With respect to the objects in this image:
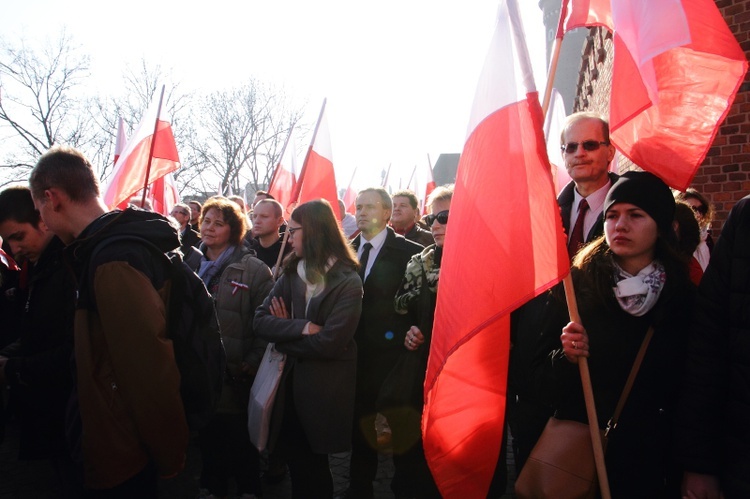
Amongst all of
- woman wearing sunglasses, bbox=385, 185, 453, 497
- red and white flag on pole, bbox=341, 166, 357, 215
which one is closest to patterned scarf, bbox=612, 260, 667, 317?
woman wearing sunglasses, bbox=385, 185, 453, 497

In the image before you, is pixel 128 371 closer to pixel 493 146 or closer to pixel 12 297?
pixel 493 146

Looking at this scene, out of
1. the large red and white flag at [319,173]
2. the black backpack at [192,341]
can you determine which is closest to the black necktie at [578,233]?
the black backpack at [192,341]

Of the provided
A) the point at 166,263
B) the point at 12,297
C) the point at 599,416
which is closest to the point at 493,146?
the point at 599,416

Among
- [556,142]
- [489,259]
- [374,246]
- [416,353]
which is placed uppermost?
[556,142]

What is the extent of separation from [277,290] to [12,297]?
1696 mm

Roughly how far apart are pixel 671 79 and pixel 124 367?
2.52 meters

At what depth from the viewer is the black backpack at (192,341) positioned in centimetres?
235

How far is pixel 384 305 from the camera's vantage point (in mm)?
3840

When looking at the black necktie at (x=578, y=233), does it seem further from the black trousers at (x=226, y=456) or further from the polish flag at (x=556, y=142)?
the black trousers at (x=226, y=456)

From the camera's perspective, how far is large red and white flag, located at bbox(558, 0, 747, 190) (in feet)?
7.04

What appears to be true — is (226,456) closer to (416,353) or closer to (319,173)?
(416,353)

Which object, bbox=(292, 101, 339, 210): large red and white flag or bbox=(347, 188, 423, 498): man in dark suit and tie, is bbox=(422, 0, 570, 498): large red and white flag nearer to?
bbox=(347, 188, 423, 498): man in dark suit and tie

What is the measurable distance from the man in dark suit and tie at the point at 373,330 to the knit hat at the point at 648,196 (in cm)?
→ 184

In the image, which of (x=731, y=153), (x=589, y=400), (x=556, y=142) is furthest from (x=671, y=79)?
(x=731, y=153)
